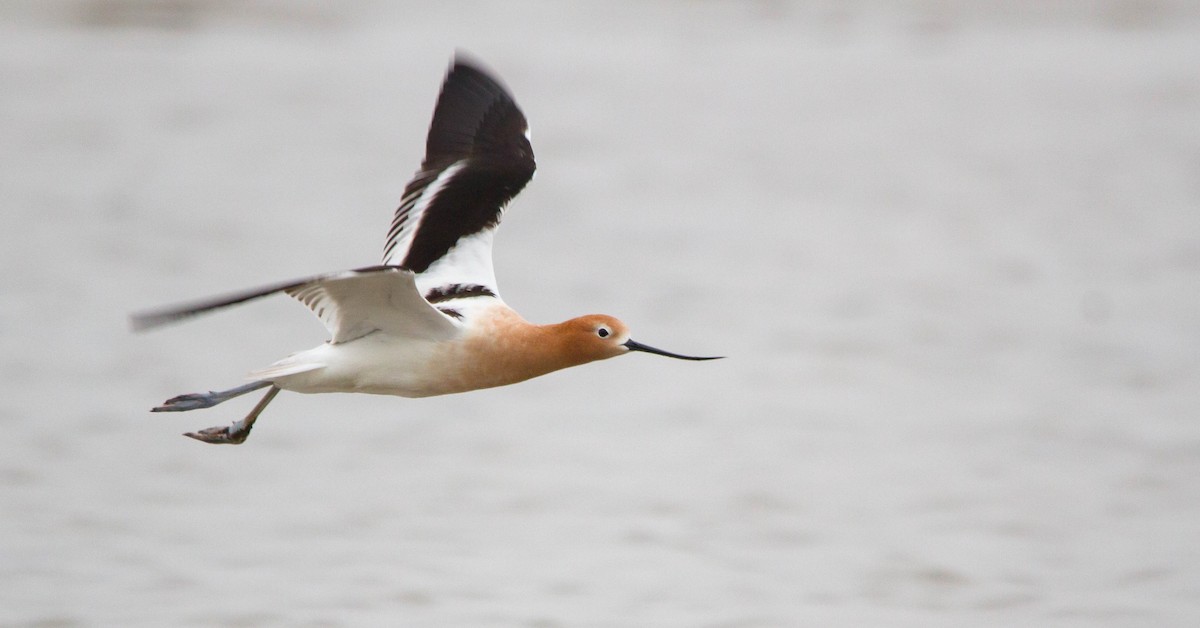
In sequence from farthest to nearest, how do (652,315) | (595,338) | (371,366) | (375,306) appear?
1. (652,315)
2. (595,338)
3. (371,366)
4. (375,306)

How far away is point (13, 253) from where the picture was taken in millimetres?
11031

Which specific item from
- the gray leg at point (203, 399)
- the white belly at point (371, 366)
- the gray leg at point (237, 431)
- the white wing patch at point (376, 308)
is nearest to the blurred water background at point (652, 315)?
the gray leg at point (237, 431)

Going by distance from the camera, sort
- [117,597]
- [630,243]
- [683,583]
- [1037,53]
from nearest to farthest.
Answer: [117,597]
[683,583]
[630,243]
[1037,53]

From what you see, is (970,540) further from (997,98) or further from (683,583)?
(997,98)

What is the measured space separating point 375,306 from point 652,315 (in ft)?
16.5

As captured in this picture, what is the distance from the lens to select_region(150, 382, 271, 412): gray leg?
608 cm

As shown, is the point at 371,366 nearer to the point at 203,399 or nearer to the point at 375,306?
the point at 375,306

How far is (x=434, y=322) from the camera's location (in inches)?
234

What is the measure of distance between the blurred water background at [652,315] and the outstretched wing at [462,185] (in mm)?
1474

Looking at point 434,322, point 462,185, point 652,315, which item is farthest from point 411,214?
point 652,315

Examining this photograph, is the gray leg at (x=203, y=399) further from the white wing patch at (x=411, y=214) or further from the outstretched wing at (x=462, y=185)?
the white wing patch at (x=411, y=214)

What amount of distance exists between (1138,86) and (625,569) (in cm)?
868

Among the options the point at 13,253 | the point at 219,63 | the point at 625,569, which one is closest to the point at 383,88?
the point at 219,63

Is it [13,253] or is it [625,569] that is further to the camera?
[13,253]
